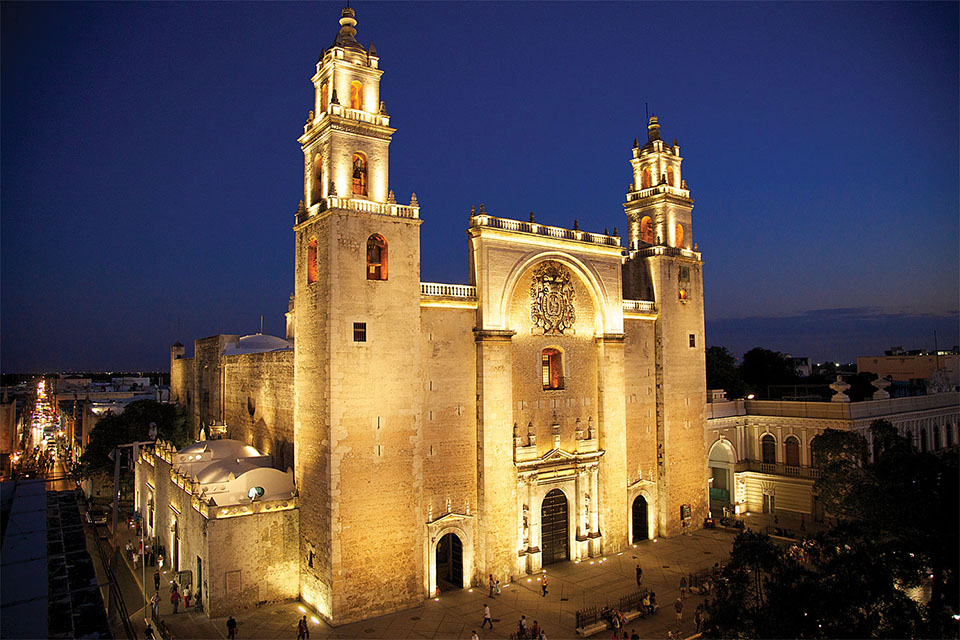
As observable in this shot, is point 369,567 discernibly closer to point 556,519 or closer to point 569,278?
point 556,519

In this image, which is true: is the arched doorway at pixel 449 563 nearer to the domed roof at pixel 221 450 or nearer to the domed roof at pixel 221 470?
the domed roof at pixel 221 470

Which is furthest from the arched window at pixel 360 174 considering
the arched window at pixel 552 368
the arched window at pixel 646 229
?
the arched window at pixel 646 229

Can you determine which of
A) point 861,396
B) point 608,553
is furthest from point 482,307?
point 861,396

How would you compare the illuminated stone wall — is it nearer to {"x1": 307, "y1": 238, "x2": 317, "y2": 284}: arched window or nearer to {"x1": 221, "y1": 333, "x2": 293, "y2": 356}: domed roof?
{"x1": 221, "y1": 333, "x2": 293, "y2": 356}: domed roof

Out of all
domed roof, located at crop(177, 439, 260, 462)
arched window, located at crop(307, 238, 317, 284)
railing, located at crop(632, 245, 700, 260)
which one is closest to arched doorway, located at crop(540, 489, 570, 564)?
railing, located at crop(632, 245, 700, 260)

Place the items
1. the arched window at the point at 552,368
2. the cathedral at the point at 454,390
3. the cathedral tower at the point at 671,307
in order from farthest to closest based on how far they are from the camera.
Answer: the cathedral tower at the point at 671,307 → the arched window at the point at 552,368 → the cathedral at the point at 454,390

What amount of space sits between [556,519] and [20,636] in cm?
2670

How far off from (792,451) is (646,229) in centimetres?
1728

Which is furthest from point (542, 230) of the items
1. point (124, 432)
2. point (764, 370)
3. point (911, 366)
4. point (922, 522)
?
point (911, 366)

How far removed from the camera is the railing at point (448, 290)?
91.8 feet

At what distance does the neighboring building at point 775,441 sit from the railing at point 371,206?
23468 mm

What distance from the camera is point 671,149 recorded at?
38.4m

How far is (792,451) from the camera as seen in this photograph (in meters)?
39.3

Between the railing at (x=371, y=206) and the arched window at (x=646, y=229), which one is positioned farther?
the arched window at (x=646, y=229)
